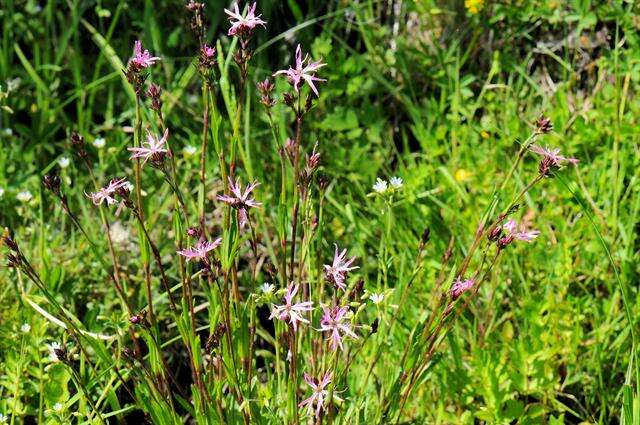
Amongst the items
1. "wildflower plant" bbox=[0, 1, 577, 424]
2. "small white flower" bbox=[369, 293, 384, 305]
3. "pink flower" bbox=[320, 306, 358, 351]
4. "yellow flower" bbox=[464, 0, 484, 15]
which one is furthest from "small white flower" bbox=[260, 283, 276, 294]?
"yellow flower" bbox=[464, 0, 484, 15]

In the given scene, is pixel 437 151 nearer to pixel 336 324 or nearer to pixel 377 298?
pixel 377 298

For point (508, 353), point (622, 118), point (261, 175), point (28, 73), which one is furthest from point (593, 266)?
point (28, 73)

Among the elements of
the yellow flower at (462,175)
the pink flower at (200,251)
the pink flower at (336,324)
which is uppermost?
the pink flower at (200,251)

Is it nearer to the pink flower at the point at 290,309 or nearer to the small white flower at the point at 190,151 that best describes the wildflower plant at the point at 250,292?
the pink flower at the point at 290,309

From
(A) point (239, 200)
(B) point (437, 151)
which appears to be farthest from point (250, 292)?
(B) point (437, 151)

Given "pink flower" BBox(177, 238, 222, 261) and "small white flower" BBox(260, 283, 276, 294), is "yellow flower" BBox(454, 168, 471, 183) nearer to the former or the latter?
"small white flower" BBox(260, 283, 276, 294)

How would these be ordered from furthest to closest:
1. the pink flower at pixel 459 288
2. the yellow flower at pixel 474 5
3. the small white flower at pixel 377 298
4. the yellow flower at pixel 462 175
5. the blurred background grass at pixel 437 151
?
the yellow flower at pixel 474 5 → the yellow flower at pixel 462 175 → the blurred background grass at pixel 437 151 → the small white flower at pixel 377 298 → the pink flower at pixel 459 288

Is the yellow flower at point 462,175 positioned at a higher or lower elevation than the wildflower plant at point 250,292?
lower

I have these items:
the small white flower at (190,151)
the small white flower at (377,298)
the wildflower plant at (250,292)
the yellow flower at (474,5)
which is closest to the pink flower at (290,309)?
the wildflower plant at (250,292)
